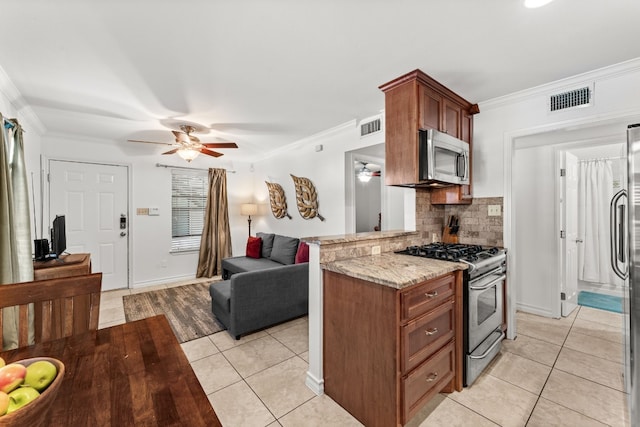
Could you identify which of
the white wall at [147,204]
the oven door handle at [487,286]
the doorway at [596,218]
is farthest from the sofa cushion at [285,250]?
the doorway at [596,218]

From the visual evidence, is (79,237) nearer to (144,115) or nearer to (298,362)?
(144,115)

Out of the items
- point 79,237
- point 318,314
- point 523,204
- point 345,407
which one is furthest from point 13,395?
point 79,237

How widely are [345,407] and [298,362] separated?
64 centimetres

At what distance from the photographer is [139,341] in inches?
42.9

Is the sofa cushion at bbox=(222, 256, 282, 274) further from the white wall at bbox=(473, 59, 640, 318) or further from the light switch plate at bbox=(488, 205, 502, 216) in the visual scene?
the white wall at bbox=(473, 59, 640, 318)

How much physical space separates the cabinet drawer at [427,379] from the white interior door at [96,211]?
484cm

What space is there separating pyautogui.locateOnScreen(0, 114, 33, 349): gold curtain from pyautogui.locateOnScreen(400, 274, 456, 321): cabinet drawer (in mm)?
2892

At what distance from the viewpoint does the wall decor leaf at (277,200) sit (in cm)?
491

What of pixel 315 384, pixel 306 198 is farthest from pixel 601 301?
pixel 306 198

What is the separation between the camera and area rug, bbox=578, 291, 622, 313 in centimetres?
343

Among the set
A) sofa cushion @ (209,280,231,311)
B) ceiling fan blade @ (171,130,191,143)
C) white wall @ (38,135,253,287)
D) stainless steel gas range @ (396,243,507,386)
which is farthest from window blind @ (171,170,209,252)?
stainless steel gas range @ (396,243,507,386)

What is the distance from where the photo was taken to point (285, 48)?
1946mm

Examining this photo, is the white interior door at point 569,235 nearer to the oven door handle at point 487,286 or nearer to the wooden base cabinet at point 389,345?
the oven door handle at point 487,286

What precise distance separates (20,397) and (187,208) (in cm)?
513
